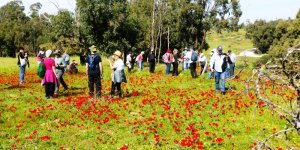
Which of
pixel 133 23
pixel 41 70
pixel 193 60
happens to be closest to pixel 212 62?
pixel 193 60

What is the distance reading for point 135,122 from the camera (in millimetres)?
11656

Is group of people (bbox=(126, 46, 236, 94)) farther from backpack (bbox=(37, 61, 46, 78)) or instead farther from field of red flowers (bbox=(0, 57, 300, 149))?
backpack (bbox=(37, 61, 46, 78))

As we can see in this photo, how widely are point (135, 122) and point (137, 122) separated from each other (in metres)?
0.47

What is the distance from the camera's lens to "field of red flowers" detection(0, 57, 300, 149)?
10.2 m

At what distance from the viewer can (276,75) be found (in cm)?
385

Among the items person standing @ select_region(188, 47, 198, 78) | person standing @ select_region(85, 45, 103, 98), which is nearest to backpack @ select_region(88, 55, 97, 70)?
person standing @ select_region(85, 45, 103, 98)

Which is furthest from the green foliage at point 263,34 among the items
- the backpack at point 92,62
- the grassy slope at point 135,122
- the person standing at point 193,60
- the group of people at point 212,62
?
the backpack at point 92,62

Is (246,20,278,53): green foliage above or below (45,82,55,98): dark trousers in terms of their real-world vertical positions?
above

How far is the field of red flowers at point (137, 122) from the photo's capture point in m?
10.2

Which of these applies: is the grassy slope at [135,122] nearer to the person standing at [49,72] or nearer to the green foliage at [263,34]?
the person standing at [49,72]

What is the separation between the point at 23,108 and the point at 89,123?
3.87 metres

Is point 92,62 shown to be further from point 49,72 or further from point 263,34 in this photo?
point 263,34

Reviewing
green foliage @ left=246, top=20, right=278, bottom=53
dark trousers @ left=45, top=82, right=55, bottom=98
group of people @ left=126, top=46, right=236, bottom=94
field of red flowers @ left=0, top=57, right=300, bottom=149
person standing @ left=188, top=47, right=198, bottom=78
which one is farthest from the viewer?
green foliage @ left=246, top=20, right=278, bottom=53

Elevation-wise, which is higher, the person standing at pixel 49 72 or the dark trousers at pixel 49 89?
the person standing at pixel 49 72
